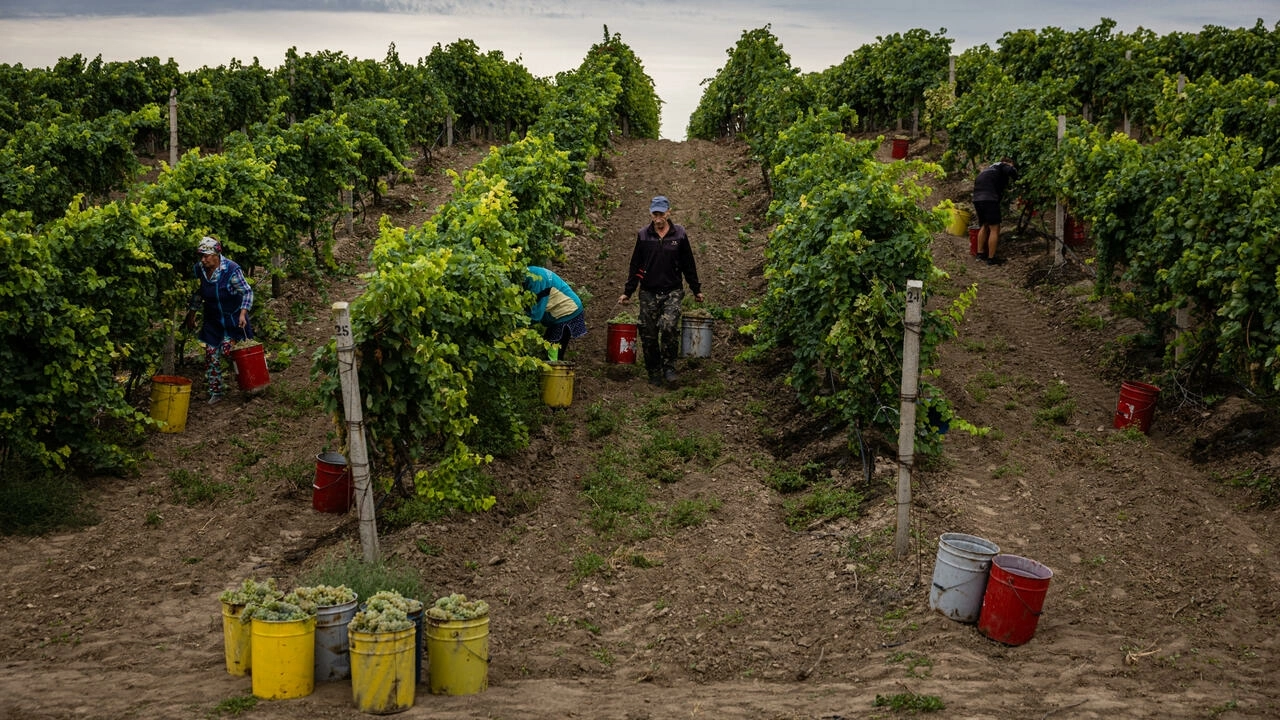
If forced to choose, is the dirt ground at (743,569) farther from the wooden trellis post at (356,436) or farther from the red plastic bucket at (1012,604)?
the wooden trellis post at (356,436)

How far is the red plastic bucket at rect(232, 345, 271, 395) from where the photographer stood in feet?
35.0

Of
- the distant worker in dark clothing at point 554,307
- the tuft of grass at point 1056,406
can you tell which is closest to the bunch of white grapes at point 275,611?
the distant worker in dark clothing at point 554,307

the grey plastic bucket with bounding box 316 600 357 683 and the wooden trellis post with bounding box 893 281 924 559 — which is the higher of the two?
the wooden trellis post with bounding box 893 281 924 559

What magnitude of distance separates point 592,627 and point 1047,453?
4.56 metres

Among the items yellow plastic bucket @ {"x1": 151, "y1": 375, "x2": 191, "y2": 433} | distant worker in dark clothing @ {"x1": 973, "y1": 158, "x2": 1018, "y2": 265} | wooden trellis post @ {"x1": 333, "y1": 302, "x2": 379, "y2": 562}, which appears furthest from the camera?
distant worker in dark clothing @ {"x1": 973, "y1": 158, "x2": 1018, "y2": 265}

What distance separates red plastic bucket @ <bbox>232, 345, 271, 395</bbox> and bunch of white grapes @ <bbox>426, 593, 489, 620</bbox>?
19.2 ft

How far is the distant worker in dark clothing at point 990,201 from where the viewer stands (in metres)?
14.8

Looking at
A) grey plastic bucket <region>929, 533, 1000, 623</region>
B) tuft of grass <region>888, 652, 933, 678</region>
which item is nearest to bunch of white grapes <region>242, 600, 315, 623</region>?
tuft of grass <region>888, 652, 933, 678</region>

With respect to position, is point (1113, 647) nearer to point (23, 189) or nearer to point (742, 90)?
point (23, 189)

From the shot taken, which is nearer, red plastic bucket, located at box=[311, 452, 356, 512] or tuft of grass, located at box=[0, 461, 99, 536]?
tuft of grass, located at box=[0, 461, 99, 536]

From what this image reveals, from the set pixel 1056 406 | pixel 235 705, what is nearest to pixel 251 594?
pixel 235 705

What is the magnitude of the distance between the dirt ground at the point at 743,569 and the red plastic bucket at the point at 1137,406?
0.24 m

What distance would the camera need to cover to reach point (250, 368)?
10.7 meters

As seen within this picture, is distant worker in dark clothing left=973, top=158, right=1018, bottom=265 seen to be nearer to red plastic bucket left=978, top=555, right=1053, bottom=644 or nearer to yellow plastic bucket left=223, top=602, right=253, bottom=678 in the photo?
red plastic bucket left=978, top=555, right=1053, bottom=644
